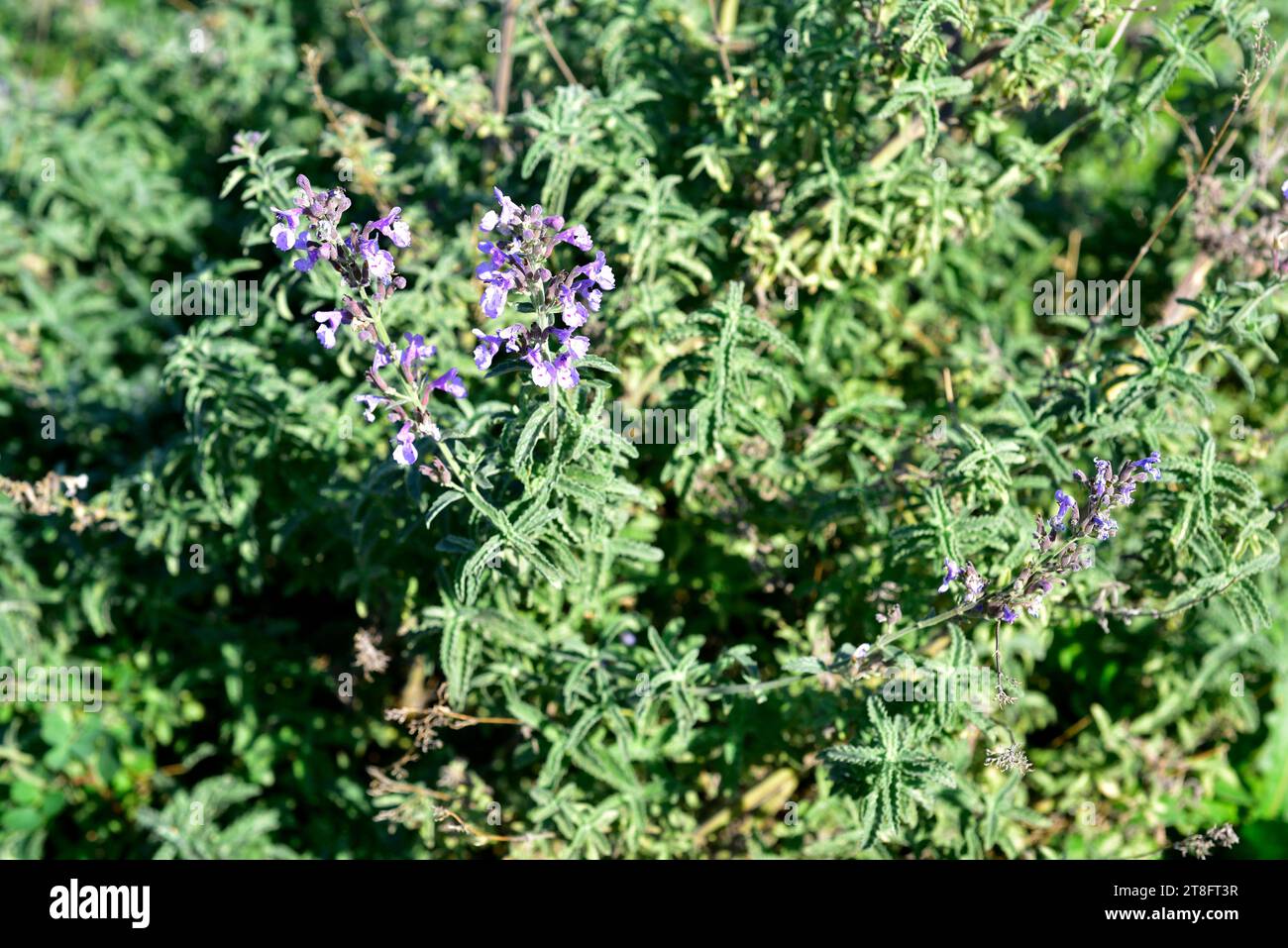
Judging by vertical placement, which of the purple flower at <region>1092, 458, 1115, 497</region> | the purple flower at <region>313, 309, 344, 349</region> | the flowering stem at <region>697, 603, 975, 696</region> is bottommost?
the flowering stem at <region>697, 603, 975, 696</region>

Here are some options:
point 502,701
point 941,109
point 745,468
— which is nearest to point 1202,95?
point 941,109

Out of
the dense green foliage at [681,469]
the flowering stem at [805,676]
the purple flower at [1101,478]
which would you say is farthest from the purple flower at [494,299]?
the purple flower at [1101,478]

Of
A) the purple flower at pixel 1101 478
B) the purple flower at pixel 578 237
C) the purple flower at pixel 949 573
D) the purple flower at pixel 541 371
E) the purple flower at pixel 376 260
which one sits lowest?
the purple flower at pixel 949 573

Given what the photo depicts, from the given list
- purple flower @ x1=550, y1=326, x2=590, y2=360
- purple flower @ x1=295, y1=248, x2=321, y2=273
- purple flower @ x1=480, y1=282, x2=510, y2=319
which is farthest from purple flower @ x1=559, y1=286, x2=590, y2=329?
purple flower @ x1=295, y1=248, x2=321, y2=273

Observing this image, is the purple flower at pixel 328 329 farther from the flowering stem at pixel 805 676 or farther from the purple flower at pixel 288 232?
the flowering stem at pixel 805 676

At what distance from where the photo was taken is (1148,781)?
13.3 ft

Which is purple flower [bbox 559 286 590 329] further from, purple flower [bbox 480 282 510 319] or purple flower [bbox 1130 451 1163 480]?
purple flower [bbox 1130 451 1163 480]

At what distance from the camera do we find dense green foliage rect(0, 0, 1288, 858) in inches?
123

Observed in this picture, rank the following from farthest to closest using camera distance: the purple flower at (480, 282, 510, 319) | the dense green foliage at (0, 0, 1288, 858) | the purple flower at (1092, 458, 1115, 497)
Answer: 1. the dense green foliage at (0, 0, 1288, 858)
2. the purple flower at (1092, 458, 1115, 497)
3. the purple flower at (480, 282, 510, 319)

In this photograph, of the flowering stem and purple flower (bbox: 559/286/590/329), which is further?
the flowering stem

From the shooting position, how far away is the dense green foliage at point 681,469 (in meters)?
3.12

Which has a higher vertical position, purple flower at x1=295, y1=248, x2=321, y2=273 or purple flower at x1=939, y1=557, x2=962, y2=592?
purple flower at x1=295, y1=248, x2=321, y2=273

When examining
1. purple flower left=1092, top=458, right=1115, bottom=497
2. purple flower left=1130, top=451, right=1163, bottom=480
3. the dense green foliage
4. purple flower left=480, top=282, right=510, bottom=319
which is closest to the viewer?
purple flower left=480, top=282, right=510, bottom=319
